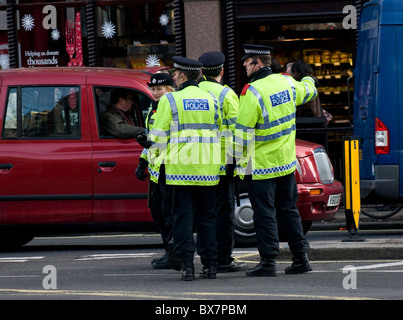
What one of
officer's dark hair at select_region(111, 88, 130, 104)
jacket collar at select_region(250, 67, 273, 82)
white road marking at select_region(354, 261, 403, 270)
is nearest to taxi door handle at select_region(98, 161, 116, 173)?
officer's dark hair at select_region(111, 88, 130, 104)

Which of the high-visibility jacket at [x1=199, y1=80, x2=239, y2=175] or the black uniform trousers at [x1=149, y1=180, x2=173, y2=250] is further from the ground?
the high-visibility jacket at [x1=199, y1=80, x2=239, y2=175]

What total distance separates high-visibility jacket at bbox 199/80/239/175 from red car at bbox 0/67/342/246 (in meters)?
2.08

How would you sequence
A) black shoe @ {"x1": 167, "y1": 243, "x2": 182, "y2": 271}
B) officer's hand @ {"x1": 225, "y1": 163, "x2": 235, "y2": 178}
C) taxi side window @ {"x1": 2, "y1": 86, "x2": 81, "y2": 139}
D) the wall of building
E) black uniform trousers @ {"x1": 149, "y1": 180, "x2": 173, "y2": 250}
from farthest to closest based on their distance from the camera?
1. the wall of building
2. taxi side window @ {"x1": 2, "y1": 86, "x2": 81, "y2": 139}
3. black shoe @ {"x1": 167, "y1": 243, "x2": 182, "y2": 271}
4. black uniform trousers @ {"x1": 149, "y1": 180, "x2": 173, "y2": 250}
5. officer's hand @ {"x1": 225, "y1": 163, "x2": 235, "y2": 178}

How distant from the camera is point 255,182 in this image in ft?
29.1

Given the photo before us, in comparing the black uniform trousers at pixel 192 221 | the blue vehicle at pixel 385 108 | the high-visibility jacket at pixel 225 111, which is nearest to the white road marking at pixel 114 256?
the black uniform trousers at pixel 192 221

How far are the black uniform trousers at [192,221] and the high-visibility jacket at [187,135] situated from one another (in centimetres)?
13

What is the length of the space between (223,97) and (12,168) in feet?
9.90

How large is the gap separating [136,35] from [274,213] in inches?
368

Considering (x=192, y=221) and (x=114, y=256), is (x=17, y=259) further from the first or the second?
(x=192, y=221)

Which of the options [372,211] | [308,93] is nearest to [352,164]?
[308,93]

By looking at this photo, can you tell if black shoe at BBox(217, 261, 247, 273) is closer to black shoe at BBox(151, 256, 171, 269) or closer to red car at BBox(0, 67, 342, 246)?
black shoe at BBox(151, 256, 171, 269)

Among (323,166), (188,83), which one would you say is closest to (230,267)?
(188,83)

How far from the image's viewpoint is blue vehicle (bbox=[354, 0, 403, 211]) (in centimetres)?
1262
